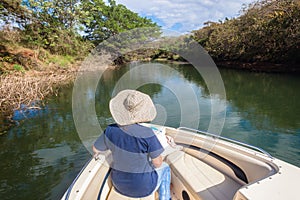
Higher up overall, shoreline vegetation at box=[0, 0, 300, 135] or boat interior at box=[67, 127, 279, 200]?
shoreline vegetation at box=[0, 0, 300, 135]

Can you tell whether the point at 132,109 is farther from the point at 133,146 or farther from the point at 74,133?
the point at 74,133

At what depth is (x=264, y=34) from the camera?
16.7m

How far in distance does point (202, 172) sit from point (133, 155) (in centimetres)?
105

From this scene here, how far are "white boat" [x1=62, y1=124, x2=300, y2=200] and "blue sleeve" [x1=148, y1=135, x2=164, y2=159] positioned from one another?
0.42 m

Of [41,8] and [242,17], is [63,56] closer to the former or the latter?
[41,8]

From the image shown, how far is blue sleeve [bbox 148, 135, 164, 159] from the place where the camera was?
1.43 metres

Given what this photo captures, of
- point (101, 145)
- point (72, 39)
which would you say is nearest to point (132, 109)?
point (101, 145)

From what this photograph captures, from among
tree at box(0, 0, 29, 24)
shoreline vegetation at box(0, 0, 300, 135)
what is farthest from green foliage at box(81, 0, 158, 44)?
tree at box(0, 0, 29, 24)

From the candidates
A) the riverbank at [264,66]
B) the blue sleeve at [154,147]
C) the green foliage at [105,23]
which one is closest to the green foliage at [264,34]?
the riverbank at [264,66]

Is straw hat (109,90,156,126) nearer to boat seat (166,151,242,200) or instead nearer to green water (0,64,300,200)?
boat seat (166,151,242,200)

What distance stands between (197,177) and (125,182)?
0.87 meters

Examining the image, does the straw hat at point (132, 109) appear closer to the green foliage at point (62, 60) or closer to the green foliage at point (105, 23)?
the green foliage at point (62, 60)

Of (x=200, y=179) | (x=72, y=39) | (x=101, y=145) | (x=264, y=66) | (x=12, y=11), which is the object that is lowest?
(x=200, y=179)

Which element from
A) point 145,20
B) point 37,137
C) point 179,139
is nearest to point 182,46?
point 37,137
